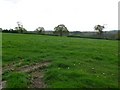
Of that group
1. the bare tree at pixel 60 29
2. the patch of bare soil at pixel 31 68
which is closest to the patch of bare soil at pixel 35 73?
the patch of bare soil at pixel 31 68

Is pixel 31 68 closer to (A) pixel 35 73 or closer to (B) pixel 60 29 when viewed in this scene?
(A) pixel 35 73

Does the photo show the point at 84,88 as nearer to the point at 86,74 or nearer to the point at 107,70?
the point at 86,74

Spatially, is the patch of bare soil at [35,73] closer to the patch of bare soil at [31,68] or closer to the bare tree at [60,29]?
the patch of bare soil at [31,68]

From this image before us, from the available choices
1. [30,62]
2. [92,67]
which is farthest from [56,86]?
[30,62]

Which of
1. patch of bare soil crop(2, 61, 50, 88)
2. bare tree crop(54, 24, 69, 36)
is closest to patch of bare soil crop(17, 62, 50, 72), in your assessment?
patch of bare soil crop(2, 61, 50, 88)

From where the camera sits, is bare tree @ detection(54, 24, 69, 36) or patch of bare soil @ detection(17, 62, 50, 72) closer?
patch of bare soil @ detection(17, 62, 50, 72)

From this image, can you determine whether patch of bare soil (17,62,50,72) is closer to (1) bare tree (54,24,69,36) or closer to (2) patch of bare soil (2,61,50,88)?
(2) patch of bare soil (2,61,50,88)

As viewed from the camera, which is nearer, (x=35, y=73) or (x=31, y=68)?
(x=35, y=73)

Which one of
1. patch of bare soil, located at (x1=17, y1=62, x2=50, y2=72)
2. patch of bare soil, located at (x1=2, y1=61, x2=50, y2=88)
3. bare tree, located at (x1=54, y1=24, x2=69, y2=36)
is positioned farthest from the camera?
bare tree, located at (x1=54, y1=24, x2=69, y2=36)

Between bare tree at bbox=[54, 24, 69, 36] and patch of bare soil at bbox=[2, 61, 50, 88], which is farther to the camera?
bare tree at bbox=[54, 24, 69, 36]

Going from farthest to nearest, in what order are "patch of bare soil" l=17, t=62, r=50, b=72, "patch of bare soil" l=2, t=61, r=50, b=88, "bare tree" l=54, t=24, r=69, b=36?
1. "bare tree" l=54, t=24, r=69, b=36
2. "patch of bare soil" l=17, t=62, r=50, b=72
3. "patch of bare soil" l=2, t=61, r=50, b=88

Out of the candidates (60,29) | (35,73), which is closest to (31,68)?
(35,73)

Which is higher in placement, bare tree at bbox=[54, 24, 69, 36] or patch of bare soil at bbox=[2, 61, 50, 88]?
bare tree at bbox=[54, 24, 69, 36]

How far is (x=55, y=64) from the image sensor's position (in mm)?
13453
